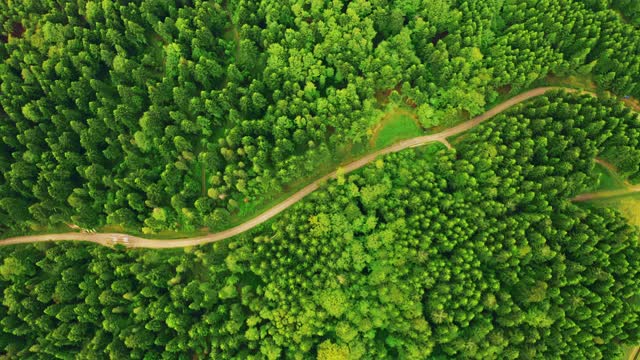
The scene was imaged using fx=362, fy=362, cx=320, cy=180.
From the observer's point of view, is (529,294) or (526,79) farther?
(526,79)

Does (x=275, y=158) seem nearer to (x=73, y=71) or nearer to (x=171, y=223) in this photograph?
(x=171, y=223)

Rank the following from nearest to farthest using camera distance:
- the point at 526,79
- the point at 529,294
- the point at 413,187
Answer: the point at 529,294 → the point at 413,187 → the point at 526,79

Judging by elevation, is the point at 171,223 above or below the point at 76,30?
below

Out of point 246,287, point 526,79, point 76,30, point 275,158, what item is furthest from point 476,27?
point 76,30

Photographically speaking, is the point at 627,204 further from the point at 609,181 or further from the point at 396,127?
the point at 396,127

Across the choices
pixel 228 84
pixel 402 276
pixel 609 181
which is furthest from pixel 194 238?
pixel 609 181

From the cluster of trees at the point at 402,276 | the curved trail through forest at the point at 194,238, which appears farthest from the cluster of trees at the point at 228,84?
the cluster of trees at the point at 402,276

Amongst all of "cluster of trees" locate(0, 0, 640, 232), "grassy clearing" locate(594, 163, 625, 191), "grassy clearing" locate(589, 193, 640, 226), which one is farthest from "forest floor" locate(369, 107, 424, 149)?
"grassy clearing" locate(589, 193, 640, 226)
